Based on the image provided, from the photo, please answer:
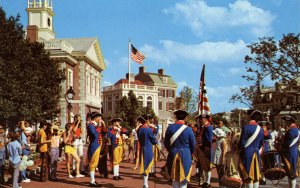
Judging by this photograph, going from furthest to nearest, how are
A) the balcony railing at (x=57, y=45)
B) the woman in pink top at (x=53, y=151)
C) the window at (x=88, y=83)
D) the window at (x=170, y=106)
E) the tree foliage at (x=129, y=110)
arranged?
the window at (x=170, y=106) → the tree foliage at (x=129, y=110) → the window at (x=88, y=83) → the balcony railing at (x=57, y=45) → the woman in pink top at (x=53, y=151)

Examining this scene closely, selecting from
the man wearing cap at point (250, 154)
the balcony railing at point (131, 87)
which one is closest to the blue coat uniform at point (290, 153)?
the man wearing cap at point (250, 154)

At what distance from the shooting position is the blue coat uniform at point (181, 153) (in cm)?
847

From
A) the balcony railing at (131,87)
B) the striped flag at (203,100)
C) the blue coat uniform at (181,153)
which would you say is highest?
the balcony railing at (131,87)

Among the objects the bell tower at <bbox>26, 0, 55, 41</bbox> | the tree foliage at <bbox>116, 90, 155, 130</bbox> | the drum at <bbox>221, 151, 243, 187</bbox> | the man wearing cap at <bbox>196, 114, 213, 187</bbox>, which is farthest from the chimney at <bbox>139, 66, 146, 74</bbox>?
the drum at <bbox>221, 151, 243, 187</bbox>

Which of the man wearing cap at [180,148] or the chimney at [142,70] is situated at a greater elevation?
the chimney at [142,70]

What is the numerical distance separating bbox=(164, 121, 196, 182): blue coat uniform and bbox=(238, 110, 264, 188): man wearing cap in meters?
1.15

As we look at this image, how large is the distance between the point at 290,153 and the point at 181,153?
3.23m

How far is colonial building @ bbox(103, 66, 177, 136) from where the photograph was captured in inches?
2785

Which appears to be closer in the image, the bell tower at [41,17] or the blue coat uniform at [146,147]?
the blue coat uniform at [146,147]

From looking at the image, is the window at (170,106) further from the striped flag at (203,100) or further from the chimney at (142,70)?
the striped flag at (203,100)

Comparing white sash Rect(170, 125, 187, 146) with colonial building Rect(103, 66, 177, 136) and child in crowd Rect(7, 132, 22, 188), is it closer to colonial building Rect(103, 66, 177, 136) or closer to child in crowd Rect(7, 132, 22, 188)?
child in crowd Rect(7, 132, 22, 188)

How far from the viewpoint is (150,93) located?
72438mm

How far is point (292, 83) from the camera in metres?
22.8

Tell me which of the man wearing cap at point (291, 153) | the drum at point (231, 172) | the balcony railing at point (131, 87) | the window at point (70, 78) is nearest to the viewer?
the man wearing cap at point (291, 153)
